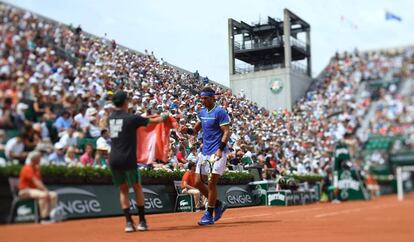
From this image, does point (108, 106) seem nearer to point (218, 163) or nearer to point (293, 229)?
point (293, 229)

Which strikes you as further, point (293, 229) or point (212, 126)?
point (212, 126)

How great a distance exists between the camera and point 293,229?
5.49m

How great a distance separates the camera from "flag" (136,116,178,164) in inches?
163

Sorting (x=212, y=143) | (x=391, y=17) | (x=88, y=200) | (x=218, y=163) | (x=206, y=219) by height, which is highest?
(x=391, y=17)

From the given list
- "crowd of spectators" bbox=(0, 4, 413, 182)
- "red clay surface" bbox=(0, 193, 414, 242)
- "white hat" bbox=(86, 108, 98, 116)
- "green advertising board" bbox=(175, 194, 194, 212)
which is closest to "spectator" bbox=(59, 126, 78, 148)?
"crowd of spectators" bbox=(0, 4, 413, 182)

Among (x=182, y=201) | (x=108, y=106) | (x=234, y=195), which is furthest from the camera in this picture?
(x=182, y=201)

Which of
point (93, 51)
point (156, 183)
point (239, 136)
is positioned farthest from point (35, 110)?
point (156, 183)

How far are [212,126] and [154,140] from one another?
1833mm

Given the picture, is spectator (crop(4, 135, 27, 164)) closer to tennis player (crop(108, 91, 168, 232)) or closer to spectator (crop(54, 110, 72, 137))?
spectator (crop(54, 110, 72, 137))

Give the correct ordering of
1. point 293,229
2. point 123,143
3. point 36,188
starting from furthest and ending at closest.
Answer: point 293,229
point 123,143
point 36,188

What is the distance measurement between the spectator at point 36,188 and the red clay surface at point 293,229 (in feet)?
0.25

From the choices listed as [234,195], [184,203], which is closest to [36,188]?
[234,195]

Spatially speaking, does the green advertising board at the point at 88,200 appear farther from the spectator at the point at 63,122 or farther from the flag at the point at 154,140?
the flag at the point at 154,140

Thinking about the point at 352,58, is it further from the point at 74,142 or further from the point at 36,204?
the point at 36,204
